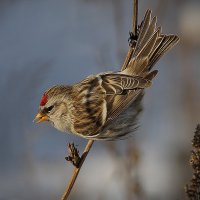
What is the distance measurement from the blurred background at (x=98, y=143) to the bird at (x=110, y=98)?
3.7 inches

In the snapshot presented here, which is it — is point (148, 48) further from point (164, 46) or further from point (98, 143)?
point (98, 143)

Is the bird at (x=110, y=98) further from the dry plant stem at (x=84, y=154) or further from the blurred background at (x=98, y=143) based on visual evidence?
the dry plant stem at (x=84, y=154)

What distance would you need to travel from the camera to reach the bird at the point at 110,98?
141 inches

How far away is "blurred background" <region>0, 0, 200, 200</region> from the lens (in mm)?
4090

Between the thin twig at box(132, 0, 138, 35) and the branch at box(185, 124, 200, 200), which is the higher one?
the thin twig at box(132, 0, 138, 35)

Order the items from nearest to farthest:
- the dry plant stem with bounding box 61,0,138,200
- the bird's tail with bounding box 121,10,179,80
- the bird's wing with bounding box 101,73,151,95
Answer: the dry plant stem with bounding box 61,0,138,200 < the bird's wing with bounding box 101,73,151,95 < the bird's tail with bounding box 121,10,179,80

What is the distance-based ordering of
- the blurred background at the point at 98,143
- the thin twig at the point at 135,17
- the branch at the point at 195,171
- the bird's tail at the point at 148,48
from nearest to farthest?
the branch at the point at 195,171, the thin twig at the point at 135,17, the bird's tail at the point at 148,48, the blurred background at the point at 98,143

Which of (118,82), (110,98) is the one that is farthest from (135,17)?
(110,98)

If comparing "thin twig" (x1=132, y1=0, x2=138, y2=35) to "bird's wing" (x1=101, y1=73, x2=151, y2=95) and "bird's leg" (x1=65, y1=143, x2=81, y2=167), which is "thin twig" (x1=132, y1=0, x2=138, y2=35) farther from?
"bird's leg" (x1=65, y1=143, x2=81, y2=167)

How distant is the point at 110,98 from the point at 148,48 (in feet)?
0.96

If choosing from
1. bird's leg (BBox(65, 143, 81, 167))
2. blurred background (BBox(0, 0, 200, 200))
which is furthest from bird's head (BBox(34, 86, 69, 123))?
bird's leg (BBox(65, 143, 81, 167))

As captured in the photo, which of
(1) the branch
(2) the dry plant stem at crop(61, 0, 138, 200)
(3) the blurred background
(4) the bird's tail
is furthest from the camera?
(3) the blurred background

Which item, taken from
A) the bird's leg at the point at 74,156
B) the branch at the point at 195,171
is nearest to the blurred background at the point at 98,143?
the bird's leg at the point at 74,156

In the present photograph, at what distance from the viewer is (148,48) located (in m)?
3.65
